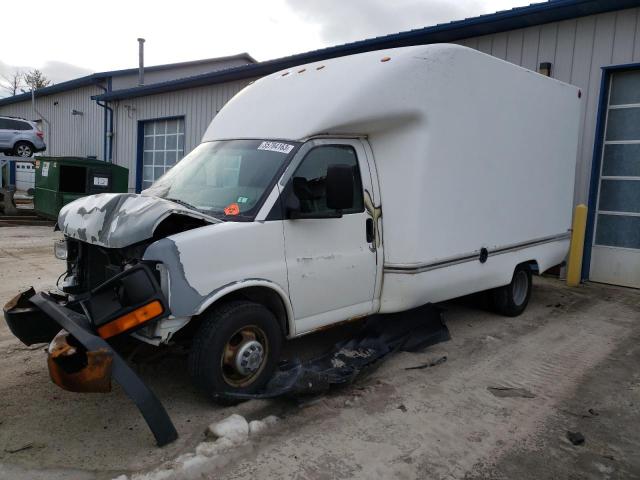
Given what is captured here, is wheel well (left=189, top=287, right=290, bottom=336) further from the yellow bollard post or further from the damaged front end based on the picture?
the yellow bollard post

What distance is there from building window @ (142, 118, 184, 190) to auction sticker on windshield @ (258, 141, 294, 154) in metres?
12.6

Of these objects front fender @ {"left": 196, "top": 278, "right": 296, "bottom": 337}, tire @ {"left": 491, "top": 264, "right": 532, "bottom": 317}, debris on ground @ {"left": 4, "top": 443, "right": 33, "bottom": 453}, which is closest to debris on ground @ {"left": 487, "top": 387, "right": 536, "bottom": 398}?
front fender @ {"left": 196, "top": 278, "right": 296, "bottom": 337}

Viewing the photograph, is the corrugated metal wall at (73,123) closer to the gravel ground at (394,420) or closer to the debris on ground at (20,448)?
the gravel ground at (394,420)

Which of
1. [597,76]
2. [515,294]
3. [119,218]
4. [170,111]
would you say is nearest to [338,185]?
[119,218]

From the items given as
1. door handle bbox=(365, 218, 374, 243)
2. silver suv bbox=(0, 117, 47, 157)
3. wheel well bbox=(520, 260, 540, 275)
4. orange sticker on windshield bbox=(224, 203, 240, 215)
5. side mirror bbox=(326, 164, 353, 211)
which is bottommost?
wheel well bbox=(520, 260, 540, 275)

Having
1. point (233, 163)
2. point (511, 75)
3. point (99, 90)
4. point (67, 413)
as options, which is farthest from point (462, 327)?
point (99, 90)

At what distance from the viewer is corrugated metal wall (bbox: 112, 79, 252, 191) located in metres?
15.3

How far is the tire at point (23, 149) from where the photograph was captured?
22.8 m

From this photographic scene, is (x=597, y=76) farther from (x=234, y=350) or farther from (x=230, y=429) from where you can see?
(x=230, y=429)

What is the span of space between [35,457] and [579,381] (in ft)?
14.0

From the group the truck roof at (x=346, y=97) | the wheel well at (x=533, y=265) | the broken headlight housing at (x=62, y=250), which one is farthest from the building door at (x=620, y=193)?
the broken headlight housing at (x=62, y=250)

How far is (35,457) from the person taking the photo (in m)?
3.24

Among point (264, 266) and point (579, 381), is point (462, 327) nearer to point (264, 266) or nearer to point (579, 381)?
point (579, 381)

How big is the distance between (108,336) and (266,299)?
3.94ft
